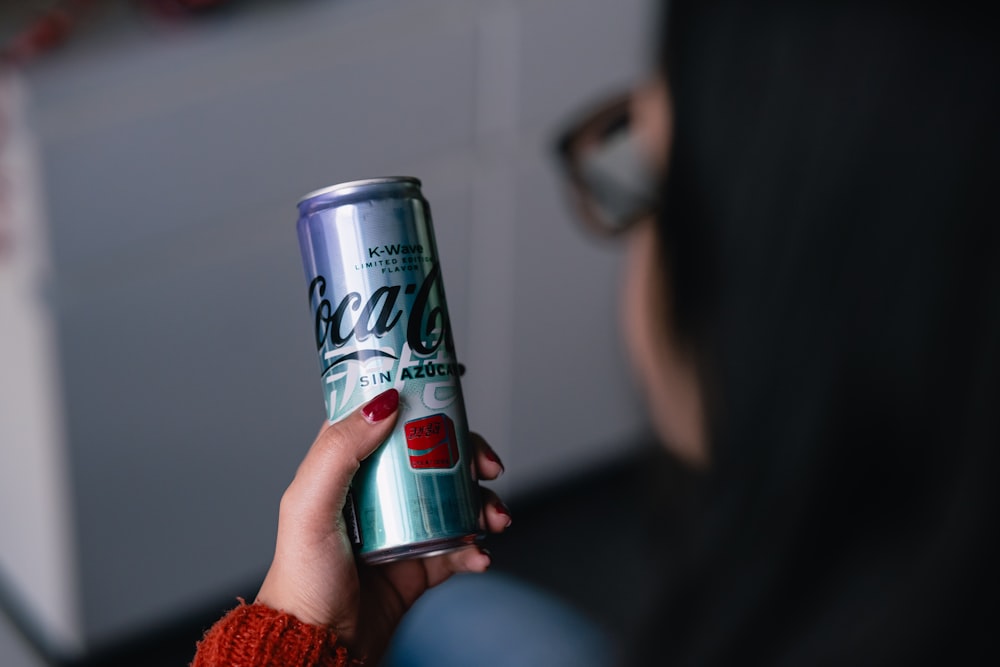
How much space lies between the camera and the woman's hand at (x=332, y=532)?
0.62m

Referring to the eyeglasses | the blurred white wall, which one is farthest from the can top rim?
the blurred white wall

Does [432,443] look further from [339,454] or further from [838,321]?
[838,321]

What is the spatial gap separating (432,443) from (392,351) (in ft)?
0.19

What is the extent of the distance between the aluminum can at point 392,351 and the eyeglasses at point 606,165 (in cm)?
38

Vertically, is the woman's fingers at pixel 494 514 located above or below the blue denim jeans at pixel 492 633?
above

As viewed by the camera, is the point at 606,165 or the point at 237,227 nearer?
the point at 606,165

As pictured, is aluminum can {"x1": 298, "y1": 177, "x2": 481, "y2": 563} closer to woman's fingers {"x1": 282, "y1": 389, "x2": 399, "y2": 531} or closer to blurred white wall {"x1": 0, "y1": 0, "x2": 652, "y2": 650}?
woman's fingers {"x1": 282, "y1": 389, "x2": 399, "y2": 531}

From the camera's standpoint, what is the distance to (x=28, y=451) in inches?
61.3

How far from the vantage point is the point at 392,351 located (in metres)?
0.61

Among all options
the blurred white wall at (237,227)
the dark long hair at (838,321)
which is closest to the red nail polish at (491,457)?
the dark long hair at (838,321)

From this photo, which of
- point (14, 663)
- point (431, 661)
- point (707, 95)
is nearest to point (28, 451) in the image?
point (14, 663)

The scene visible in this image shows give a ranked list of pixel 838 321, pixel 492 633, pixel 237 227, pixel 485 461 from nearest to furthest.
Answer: pixel 838 321 → pixel 485 461 → pixel 492 633 → pixel 237 227

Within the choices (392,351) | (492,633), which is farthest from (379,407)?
(492,633)

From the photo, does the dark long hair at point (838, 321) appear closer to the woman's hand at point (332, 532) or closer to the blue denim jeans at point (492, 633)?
the woman's hand at point (332, 532)
